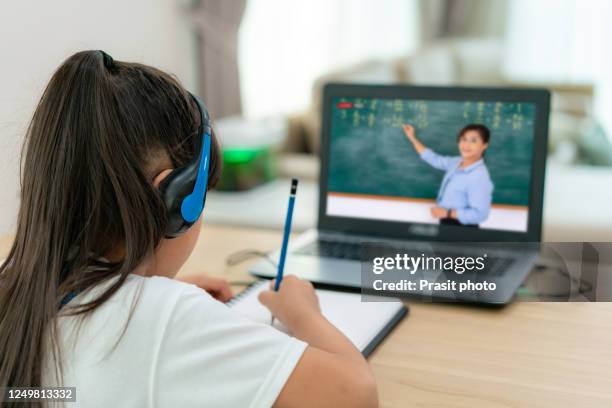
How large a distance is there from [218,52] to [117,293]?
221cm

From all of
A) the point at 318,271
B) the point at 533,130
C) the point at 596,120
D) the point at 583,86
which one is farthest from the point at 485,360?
the point at 583,86

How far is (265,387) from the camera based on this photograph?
64 cm

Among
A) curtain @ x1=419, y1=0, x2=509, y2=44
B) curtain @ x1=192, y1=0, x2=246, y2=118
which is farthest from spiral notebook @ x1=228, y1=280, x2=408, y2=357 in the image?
curtain @ x1=419, y1=0, x2=509, y2=44

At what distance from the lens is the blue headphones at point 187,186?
0.70 meters

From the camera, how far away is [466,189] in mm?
1200

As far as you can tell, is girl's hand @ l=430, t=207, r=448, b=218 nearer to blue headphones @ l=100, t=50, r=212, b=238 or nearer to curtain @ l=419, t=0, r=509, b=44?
blue headphones @ l=100, t=50, r=212, b=238

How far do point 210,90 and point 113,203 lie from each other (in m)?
2.16

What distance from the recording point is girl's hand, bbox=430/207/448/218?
122cm

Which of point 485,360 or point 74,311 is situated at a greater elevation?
point 74,311

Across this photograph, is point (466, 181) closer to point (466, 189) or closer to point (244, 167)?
point (466, 189)

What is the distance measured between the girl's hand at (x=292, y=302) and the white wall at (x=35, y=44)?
0.36m

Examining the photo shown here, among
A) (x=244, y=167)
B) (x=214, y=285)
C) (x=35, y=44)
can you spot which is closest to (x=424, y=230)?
(x=214, y=285)

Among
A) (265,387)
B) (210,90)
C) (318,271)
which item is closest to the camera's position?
(265,387)

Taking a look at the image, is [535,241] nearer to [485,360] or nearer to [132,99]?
[485,360]
